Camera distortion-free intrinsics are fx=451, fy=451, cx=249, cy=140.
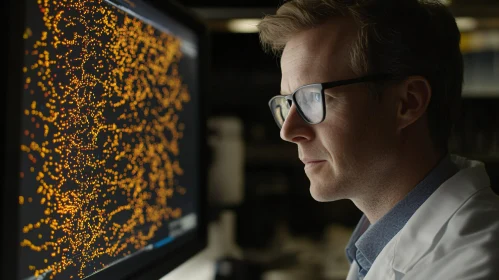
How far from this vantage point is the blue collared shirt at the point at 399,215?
0.86 meters

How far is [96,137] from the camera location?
2.19 ft

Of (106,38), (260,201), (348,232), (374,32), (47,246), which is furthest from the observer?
(260,201)

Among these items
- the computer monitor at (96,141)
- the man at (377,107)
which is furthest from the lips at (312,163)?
the computer monitor at (96,141)

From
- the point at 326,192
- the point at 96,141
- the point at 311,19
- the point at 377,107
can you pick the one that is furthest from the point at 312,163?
the point at 96,141

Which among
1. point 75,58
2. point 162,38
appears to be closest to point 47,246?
point 75,58

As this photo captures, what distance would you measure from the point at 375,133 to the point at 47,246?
586 millimetres

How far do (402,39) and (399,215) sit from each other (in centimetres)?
33

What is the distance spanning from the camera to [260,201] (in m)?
2.07

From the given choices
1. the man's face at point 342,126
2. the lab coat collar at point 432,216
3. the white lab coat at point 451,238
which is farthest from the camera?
the man's face at point 342,126

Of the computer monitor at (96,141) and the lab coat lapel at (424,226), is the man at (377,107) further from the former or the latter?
the computer monitor at (96,141)

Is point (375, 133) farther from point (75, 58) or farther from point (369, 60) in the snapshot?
point (75, 58)

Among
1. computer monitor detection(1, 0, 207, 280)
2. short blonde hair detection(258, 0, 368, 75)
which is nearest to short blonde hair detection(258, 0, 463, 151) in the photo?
short blonde hair detection(258, 0, 368, 75)

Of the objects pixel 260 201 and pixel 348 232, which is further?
pixel 260 201

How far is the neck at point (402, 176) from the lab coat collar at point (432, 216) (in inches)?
2.5
